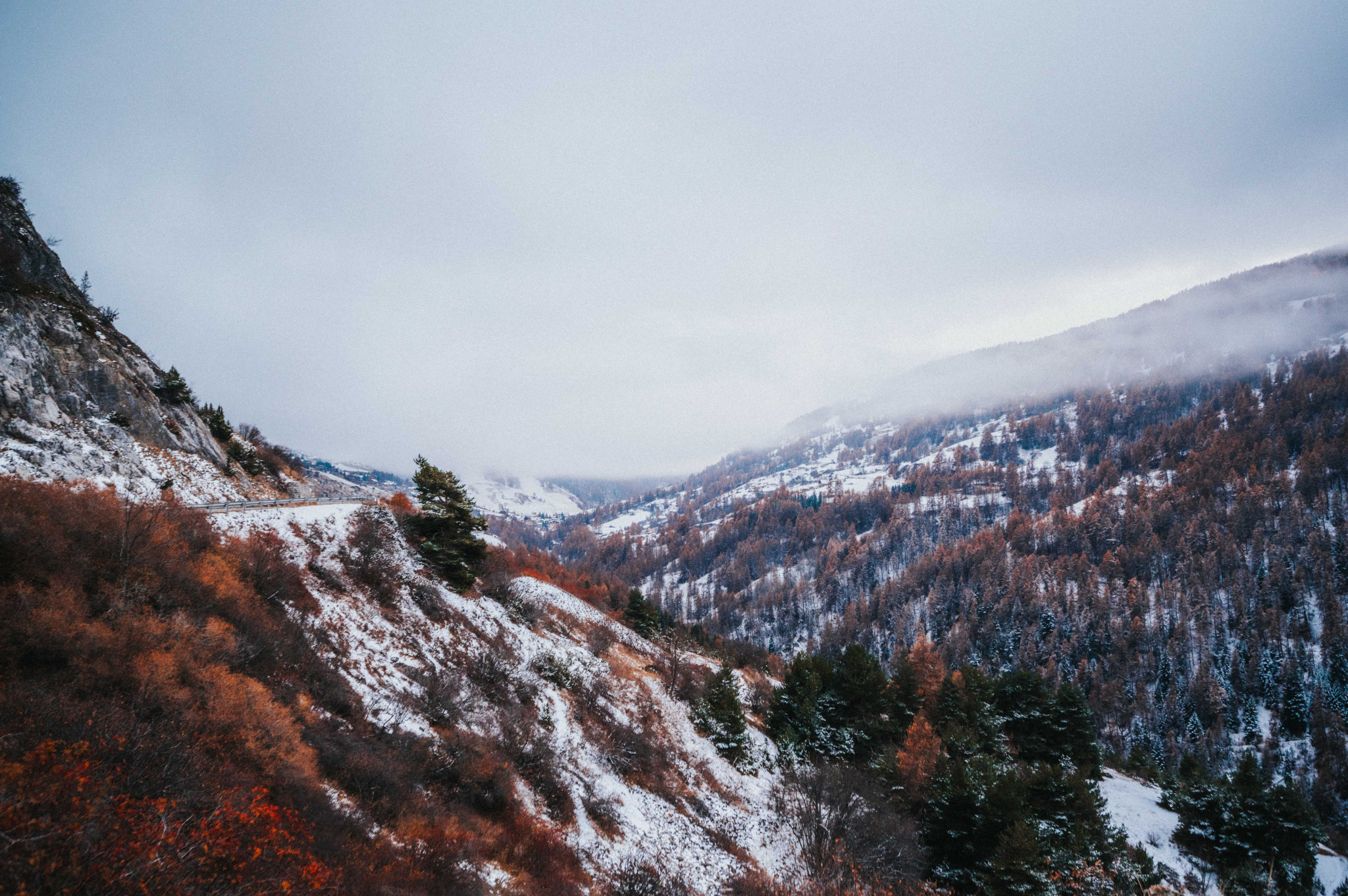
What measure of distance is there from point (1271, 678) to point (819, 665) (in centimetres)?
12393

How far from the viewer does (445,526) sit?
33.8m

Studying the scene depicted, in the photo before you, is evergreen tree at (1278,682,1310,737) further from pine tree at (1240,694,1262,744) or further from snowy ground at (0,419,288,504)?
snowy ground at (0,419,288,504)

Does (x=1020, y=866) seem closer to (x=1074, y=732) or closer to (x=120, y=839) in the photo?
(x=1074, y=732)

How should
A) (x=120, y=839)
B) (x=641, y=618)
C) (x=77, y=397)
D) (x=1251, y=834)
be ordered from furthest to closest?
(x=641, y=618) < (x=1251, y=834) < (x=77, y=397) < (x=120, y=839)

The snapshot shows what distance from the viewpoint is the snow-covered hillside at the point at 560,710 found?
63.7 feet

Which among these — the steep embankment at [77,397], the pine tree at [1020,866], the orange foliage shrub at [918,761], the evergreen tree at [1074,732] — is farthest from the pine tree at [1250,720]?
the steep embankment at [77,397]

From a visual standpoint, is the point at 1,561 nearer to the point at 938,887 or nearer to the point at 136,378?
the point at 136,378

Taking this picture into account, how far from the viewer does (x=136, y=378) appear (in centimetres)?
2784

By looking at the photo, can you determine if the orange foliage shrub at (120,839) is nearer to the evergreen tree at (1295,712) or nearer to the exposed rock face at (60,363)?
the exposed rock face at (60,363)

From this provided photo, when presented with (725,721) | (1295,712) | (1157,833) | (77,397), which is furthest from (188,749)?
(1295,712)

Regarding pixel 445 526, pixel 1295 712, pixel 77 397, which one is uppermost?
pixel 77 397

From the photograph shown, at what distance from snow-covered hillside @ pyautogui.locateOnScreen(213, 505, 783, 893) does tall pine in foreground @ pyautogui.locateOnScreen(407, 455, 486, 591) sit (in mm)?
1713

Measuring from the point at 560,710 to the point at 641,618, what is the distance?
3255 centimetres

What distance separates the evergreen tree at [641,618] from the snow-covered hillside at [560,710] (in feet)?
68.9
